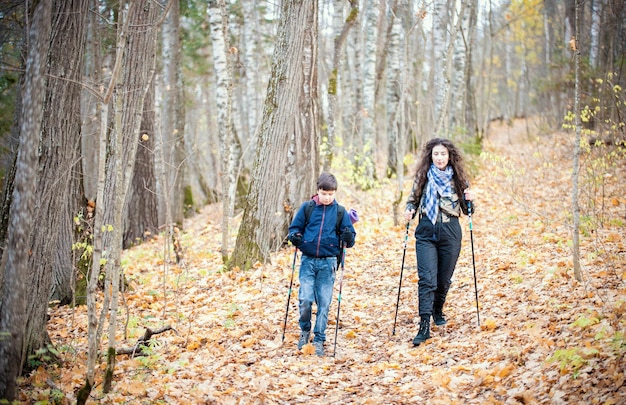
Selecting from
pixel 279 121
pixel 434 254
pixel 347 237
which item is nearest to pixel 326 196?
pixel 347 237

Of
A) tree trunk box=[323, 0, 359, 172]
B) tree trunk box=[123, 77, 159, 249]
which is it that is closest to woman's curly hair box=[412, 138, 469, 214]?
tree trunk box=[323, 0, 359, 172]

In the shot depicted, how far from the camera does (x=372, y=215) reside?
39.7ft

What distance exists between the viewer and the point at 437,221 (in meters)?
5.94

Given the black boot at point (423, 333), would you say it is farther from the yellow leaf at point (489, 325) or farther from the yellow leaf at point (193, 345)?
the yellow leaf at point (193, 345)

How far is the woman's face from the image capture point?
19.8 ft

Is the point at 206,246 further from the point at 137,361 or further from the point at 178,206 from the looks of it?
the point at 137,361

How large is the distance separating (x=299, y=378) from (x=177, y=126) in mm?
10463

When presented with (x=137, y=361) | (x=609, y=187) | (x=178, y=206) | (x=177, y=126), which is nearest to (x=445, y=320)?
(x=137, y=361)

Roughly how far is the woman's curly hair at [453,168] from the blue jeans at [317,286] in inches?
55.5

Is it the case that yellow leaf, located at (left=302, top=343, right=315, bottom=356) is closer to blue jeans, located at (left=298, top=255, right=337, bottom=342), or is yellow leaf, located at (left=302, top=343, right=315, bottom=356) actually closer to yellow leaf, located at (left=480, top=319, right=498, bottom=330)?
blue jeans, located at (left=298, top=255, right=337, bottom=342)

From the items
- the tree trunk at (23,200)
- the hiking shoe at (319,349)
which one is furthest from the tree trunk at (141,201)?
the tree trunk at (23,200)

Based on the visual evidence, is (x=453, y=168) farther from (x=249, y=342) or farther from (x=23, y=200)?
(x=23, y=200)

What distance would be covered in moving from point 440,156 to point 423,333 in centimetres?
208

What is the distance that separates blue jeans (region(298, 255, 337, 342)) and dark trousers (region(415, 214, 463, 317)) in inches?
41.2
